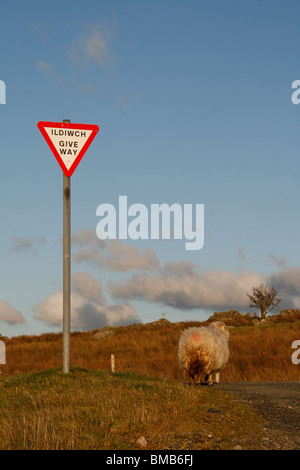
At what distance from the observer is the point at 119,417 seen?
24.4ft

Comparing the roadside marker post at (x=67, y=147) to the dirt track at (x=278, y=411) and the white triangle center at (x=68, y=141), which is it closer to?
the white triangle center at (x=68, y=141)

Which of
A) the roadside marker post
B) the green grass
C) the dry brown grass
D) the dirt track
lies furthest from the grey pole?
the dry brown grass

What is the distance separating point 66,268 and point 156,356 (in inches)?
659

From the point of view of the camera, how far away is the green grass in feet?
21.0

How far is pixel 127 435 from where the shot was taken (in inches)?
265

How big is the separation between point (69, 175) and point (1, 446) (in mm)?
6725

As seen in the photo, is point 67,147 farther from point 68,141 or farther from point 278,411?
point 278,411

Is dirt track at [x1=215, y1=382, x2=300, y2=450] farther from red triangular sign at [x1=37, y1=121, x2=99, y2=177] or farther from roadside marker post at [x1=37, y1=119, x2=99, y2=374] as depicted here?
red triangular sign at [x1=37, y1=121, x2=99, y2=177]

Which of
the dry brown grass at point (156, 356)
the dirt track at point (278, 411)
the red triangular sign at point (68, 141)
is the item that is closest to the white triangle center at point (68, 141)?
the red triangular sign at point (68, 141)

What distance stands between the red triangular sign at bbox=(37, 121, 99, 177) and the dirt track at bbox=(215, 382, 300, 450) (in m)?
6.16

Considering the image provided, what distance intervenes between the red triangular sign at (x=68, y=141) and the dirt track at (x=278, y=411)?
20.2ft

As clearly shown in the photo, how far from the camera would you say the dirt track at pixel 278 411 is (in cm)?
673

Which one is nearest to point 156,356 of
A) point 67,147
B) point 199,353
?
point 199,353
